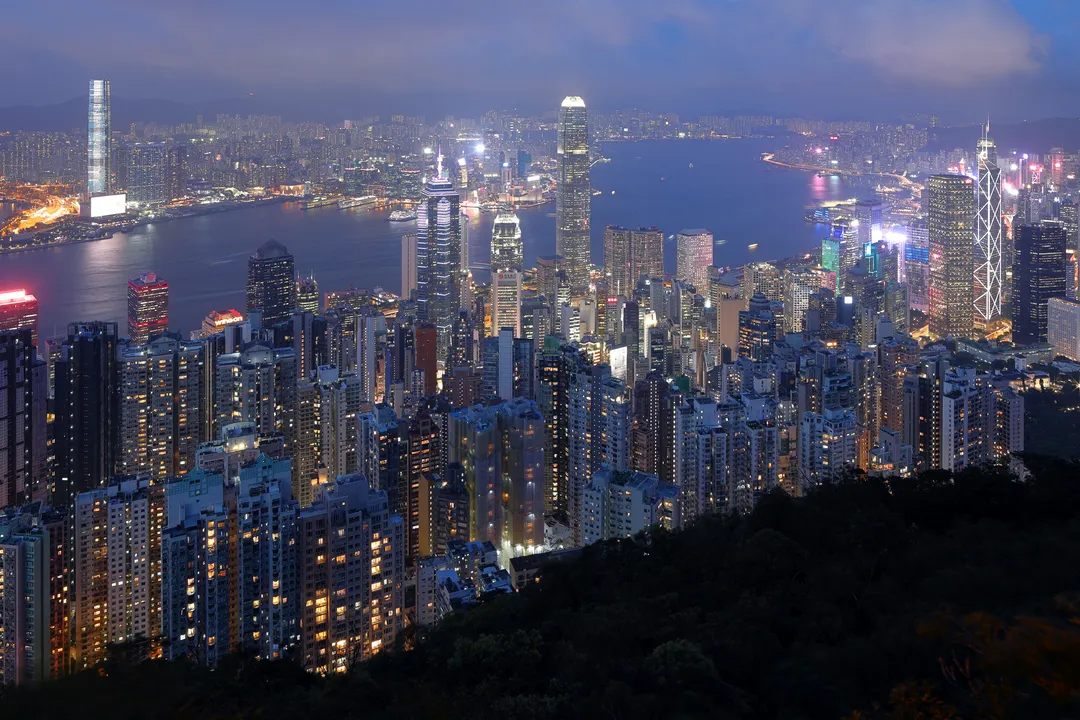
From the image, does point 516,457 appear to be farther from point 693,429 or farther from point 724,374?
point 724,374

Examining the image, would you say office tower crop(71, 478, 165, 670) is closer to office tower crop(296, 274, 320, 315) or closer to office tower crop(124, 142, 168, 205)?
office tower crop(296, 274, 320, 315)

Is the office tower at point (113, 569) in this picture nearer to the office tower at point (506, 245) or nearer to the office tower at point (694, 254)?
the office tower at point (506, 245)

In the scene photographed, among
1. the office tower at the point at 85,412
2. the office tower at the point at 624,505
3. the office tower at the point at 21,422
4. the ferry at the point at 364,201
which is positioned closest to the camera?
the office tower at the point at 624,505

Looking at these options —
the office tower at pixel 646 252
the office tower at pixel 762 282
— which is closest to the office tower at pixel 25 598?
the office tower at pixel 762 282

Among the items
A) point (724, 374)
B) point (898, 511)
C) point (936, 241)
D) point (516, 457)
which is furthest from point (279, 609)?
point (936, 241)

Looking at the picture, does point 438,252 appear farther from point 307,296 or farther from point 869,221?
point 869,221
